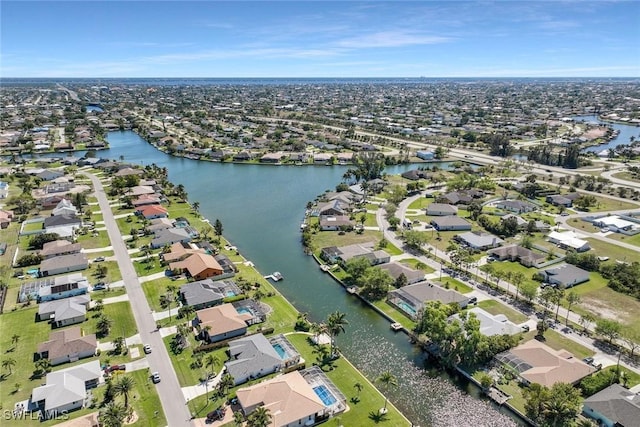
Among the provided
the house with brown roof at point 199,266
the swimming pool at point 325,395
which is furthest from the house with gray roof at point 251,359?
the house with brown roof at point 199,266

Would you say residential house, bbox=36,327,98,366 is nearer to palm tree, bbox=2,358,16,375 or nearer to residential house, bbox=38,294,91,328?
palm tree, bbox=2,358,16,375

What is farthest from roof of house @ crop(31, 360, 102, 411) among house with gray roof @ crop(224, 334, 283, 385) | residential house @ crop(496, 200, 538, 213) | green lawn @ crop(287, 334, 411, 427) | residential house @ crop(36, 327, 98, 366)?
residential house @ crop(496, 200, 538, 213)

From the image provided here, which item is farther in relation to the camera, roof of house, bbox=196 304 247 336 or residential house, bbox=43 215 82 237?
residential house, bbox=43 215 82 237

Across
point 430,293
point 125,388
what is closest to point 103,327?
point 125,388

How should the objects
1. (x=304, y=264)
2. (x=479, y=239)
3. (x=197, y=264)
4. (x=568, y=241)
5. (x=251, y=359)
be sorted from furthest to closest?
(x=479, y=239) → (x=568, y=241) → (x=304, y=264) → (x=197, y=264) → (x=251, y=359)

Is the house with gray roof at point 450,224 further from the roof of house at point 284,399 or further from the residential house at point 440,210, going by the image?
the roof of house at point 284,399

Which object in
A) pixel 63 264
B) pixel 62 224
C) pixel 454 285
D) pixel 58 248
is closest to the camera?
pixel 454 285

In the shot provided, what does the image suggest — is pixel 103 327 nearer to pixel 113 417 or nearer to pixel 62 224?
Result: pixel 113 417
